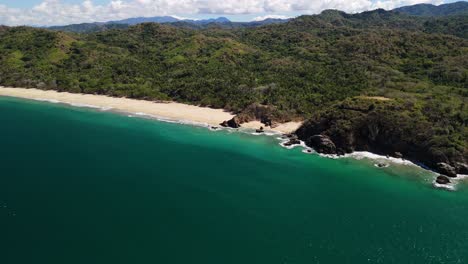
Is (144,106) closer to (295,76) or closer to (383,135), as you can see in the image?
(295,76)

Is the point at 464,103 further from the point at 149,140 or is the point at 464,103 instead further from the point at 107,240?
the point at 107,240

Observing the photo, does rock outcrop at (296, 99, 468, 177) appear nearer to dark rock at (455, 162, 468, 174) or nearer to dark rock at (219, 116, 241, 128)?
dark rock at (455, 162, 468, 174)

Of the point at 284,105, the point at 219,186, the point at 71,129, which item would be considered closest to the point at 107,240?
the point at 219,186

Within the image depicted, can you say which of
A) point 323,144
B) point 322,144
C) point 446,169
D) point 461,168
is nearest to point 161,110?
point 322,144

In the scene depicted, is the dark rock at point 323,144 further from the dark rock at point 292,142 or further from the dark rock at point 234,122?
the dark rock at point 234,122

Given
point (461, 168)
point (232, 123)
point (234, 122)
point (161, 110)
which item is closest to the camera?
point (461, 168)

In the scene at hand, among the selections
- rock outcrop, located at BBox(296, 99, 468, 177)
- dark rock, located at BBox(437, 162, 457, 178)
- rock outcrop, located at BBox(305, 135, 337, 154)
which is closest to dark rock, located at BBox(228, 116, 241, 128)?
rock outcrop, located at BBox(296, 99, 468, 177)
